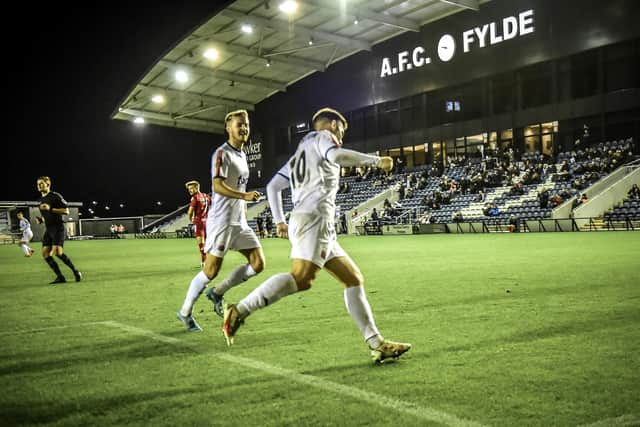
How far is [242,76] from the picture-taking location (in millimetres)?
50000

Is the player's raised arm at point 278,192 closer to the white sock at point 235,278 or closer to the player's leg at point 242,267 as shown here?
the player's leg at point 242,267

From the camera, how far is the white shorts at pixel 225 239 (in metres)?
6.52

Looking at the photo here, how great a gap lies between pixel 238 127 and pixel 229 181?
24.3 inches

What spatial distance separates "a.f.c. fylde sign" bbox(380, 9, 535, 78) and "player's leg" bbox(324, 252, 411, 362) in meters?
37.0

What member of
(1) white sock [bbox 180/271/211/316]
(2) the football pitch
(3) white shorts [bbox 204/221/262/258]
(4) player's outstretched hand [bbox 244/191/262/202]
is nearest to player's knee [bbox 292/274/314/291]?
(2) the football pitch

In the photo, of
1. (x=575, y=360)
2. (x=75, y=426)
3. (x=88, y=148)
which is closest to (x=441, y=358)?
(x=575, y=360)

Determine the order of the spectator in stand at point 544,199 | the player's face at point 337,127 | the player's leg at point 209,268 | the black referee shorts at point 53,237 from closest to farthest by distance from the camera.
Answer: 1. the player's face at point 337,127
2. the player's leg at point 209,268
3. the black referee shorts at point 53,237
4. the spectator in stand at point 544,199

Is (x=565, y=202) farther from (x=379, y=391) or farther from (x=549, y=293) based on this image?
(x=379, y=391)

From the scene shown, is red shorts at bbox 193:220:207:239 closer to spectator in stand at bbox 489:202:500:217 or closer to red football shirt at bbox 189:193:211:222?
red football shirt at bbox 189:193:211:222

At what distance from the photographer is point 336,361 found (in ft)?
15.5

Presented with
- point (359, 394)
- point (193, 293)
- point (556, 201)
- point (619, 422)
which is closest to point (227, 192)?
point (193, 293)

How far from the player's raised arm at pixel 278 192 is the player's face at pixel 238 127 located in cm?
133

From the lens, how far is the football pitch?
3.48 m

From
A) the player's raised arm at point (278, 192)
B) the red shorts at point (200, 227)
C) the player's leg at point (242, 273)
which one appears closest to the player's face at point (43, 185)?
the red shorts at point (200, 227)
